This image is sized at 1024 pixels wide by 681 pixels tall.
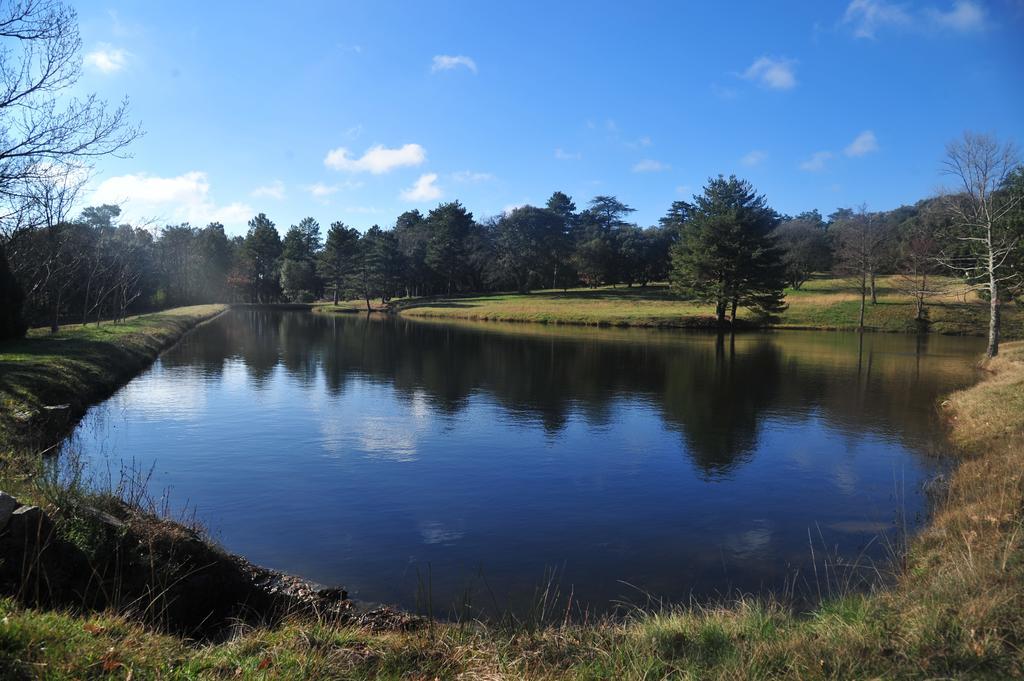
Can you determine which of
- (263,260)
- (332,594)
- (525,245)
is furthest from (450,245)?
(332,594)

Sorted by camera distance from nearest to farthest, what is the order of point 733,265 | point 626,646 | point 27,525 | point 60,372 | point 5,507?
point 626,646, point 5,507, point 27,525, point 60,372, point 733,265

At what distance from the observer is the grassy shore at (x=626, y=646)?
470 cm

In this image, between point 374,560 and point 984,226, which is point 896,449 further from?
point 984,226

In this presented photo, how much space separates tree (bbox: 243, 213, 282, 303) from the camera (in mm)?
118875

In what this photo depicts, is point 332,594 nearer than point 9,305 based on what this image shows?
Yes

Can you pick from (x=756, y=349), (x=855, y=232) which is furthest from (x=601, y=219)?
(x=756, y=349)

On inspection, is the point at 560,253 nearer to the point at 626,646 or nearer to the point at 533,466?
the point at 533,466

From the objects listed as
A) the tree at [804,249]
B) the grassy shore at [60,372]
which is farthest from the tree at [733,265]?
the grassy shore at [60,372]

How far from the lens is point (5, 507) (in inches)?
257

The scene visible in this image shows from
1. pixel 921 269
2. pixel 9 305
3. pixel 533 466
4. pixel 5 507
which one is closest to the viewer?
pixel 5 507

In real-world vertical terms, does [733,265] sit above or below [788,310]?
above

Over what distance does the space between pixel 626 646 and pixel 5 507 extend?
20.4 feet

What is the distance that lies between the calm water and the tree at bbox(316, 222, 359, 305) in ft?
234

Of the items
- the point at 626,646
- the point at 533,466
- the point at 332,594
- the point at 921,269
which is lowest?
the point at 533,466
